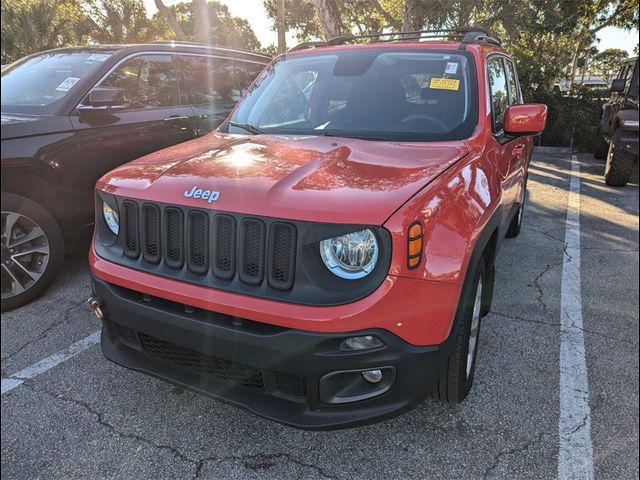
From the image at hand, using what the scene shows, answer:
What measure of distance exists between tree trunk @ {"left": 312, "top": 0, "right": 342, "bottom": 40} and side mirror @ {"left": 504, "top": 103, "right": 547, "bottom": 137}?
7.99 m

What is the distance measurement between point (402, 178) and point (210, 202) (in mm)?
795

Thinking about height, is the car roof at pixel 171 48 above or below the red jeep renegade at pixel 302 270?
above

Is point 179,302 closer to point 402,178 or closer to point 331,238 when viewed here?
point 331,238

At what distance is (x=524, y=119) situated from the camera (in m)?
2.78

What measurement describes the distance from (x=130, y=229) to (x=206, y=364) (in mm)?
704

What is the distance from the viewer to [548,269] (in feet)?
13.6

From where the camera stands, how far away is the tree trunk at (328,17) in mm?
9711

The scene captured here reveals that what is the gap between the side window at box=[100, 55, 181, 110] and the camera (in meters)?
3.40

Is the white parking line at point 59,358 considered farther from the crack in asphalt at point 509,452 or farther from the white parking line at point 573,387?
the white parking line at point 573,387

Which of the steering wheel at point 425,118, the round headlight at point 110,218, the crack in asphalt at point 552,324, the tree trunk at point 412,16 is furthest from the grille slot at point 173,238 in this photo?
the tree trunk at point 412,16

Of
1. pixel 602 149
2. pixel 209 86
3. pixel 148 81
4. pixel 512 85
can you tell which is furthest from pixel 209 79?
pixel 602 149

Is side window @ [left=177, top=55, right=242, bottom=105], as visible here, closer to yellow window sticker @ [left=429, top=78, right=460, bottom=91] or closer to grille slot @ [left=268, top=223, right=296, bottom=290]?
yellow window sticker @ [left=429, top=78, right=460, bottom=91]

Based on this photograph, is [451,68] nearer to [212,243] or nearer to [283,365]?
[212,243]

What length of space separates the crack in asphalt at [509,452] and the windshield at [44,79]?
7.39 feet
